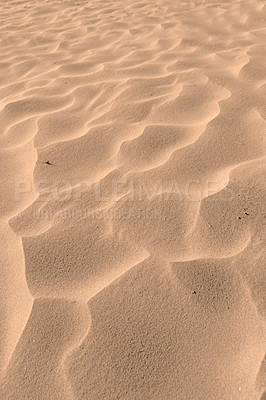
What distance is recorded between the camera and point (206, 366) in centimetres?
105

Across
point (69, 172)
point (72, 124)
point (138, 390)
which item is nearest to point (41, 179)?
point (69, 172)

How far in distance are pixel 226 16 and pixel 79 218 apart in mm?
3697

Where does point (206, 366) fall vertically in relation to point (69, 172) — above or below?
below

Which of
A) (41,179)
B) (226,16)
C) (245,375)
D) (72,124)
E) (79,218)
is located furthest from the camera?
(226,16)

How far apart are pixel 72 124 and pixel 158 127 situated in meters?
0.53

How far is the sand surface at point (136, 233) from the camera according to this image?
107cm

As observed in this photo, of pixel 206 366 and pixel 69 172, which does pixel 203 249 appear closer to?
pixel 206 366

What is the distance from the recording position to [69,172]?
1.85 m

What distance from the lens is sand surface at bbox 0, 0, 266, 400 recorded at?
1.07m

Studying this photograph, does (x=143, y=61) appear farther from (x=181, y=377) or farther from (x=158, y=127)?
(x=181, y=377)

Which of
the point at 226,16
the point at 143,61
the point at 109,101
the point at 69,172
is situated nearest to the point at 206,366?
the point at 69,172

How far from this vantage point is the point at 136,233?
146 centimetres

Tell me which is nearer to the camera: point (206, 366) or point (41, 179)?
point (206, 366)

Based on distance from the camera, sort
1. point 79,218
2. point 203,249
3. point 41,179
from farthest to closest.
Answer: point 41,179 < point 79,218 < point 203,249
